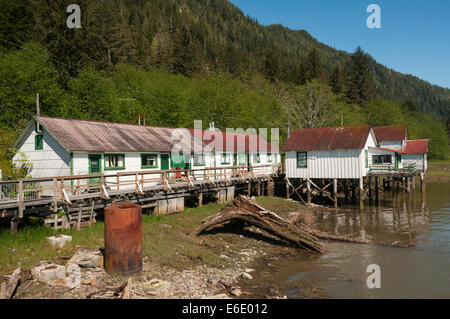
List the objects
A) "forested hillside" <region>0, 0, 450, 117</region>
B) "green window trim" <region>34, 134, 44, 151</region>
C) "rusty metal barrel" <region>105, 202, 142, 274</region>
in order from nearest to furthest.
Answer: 1. "rusty metal barrel" <region>105, 202, 142, 274</region>
2. "green window trim" <region>34, 134, 44, 151</region>
3. "forested hillside" <region>0, 0, 450, 117</region>

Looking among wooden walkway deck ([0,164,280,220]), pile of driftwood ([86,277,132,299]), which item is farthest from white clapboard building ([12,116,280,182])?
pile of driftwood ([86,277,132,299])

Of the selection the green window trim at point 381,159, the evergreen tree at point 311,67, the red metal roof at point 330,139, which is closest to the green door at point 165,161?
the red metal roof at point 330,139

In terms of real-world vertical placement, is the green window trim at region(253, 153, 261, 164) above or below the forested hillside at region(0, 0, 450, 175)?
below

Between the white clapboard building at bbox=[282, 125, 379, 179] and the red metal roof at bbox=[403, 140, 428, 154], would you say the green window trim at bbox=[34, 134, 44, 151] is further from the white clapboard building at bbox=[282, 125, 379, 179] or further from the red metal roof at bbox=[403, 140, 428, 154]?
the red metal roof at bbox=[403, 140, 428, 154]

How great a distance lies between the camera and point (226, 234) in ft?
53.8

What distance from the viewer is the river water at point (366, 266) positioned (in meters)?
10.3

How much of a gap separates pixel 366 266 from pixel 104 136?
17.0 metres

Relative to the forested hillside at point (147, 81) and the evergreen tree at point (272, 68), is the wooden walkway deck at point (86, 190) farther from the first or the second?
the evergreen tree at point (272, 68)

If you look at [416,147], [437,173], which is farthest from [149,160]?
[437,173]

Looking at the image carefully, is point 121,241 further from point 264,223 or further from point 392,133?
point 392,133

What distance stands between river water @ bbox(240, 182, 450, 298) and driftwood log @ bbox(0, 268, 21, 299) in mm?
6571

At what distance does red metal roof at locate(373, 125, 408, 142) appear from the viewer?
48.4m

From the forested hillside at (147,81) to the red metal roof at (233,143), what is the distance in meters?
11.2
